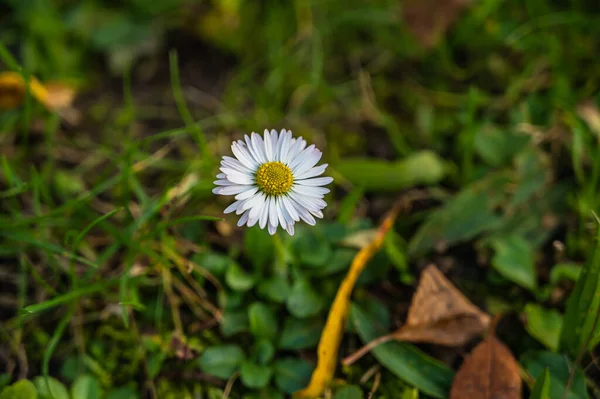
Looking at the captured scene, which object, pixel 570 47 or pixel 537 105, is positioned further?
pixel 570 47

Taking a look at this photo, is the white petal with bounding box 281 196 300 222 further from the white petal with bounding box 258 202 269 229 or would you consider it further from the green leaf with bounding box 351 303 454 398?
the green leaf with bounding box 351 303 454 398

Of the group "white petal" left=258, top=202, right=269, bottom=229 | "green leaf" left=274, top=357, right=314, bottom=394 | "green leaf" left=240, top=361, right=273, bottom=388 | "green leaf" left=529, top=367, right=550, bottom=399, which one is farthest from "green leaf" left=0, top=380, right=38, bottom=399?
"green leaf" left=529, top=367, right=550, bottom=399

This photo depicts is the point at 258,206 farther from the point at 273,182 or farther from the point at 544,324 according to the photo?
the point at 544,324

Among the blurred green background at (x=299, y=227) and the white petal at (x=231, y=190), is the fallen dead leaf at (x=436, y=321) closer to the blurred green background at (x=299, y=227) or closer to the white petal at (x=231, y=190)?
the blurred green background at (x=299, y=227)

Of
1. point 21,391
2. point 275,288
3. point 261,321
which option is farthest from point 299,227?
point 21,391

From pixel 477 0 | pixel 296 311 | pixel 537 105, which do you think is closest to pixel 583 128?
pixel 537 105

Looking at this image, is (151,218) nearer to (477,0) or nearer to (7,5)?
(7,5)
